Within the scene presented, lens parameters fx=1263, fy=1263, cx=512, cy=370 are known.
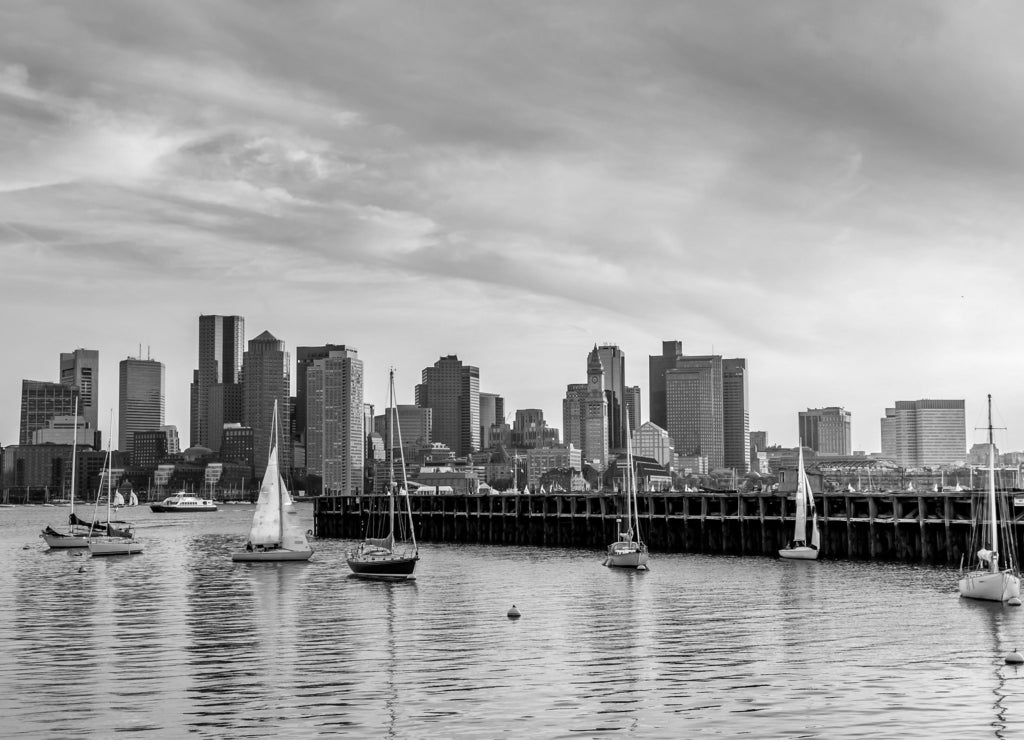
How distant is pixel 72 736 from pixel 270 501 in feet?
232

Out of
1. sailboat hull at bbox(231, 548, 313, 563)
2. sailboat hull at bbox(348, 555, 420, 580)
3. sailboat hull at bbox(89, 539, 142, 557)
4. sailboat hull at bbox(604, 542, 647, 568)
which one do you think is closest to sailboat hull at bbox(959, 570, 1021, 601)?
sailboat hull at bbox(604, 542, 647, 568)

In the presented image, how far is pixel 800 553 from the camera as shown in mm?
99500

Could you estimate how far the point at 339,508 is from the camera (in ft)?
569

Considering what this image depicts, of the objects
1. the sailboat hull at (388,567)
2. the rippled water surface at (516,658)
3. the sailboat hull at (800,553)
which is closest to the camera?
the rippled water surface at (516,658)

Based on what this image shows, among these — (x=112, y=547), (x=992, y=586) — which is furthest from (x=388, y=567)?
(x=112, y=547)

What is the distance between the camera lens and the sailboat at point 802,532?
9962 cm

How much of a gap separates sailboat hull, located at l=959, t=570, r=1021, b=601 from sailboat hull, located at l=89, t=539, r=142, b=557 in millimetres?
82238

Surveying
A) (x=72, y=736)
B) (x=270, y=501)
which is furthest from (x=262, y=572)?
(x=72, y=736)

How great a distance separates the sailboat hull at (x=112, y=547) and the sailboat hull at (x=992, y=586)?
82238 mm

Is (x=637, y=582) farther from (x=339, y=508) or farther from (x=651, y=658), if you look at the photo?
(x=339, y=508)

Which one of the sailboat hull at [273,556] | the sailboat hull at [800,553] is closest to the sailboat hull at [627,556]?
the sailboat hull at [800,553]

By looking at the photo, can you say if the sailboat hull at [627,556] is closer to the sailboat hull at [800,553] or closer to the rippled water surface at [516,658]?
the rippled water surface at [516,658]

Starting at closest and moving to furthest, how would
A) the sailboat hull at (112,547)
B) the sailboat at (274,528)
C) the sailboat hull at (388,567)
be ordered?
the sailboat hull at (388,567), the sailboat at (274,528), the sailboat hull at (112,547)

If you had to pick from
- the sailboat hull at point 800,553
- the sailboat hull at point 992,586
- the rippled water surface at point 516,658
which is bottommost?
the rippled water surface at point 516,658
